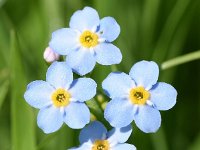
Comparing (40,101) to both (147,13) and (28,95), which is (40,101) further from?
(147,13)

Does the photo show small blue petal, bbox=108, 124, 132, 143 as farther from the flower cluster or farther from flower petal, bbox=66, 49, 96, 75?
flower petal, bbox=66, 49, 96, 75

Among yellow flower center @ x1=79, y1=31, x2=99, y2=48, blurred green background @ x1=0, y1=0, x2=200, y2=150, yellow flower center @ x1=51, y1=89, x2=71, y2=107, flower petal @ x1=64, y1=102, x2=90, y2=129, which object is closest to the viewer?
flower petal @ x1=64, y1=102, x2=90, y2=129

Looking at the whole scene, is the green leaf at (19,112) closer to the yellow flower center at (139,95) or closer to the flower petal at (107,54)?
the flower petal at (107,54)

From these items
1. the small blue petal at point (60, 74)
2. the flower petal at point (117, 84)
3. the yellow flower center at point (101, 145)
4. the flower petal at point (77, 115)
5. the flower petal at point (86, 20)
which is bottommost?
the yellow flower center at point (101, 145)

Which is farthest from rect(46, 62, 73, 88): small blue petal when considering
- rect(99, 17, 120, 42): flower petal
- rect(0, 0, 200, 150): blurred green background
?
rect(0, 0, 200, 150): blurred green background

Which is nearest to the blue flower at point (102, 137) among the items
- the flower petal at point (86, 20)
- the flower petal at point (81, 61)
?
the flower petal at point (81, 61)

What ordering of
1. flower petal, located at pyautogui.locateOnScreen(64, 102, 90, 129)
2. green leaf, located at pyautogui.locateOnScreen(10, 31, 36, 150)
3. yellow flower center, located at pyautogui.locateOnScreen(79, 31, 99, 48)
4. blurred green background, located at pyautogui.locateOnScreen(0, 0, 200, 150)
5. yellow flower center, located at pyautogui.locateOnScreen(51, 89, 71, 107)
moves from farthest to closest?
1. blurred green background, located at pyautogui.locateOnScreen(0, 0, 200, 150)
2. green leaf, located at pyautogui.locateOnScreen(10, 31, 36, 150)
3. yellow flower center, located at pyautogui.locateOnScreen(79, 31, 99, 48)
4. yellow flower center, located at pyautogui.locateOnScreen(51, 89, 71, 107)
5. flower petal, located at pyautogui.locateOnScreen(64, 102, 90, 129)

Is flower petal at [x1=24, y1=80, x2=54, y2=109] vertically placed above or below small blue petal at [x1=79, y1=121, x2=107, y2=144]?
above
